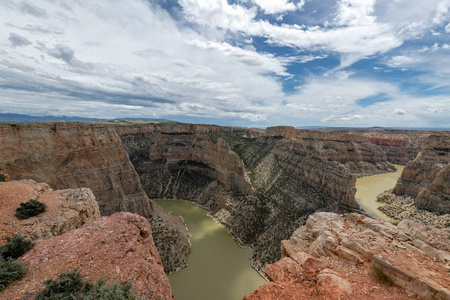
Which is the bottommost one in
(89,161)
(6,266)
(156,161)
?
(156,161)

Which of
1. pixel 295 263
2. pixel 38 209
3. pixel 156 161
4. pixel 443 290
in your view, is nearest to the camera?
pixel 443 290

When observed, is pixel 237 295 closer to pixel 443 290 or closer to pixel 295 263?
pixel 295 263

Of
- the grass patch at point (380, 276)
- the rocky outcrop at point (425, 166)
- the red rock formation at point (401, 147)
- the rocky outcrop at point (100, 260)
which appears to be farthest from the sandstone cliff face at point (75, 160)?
the red rock formation at point (401, 147)

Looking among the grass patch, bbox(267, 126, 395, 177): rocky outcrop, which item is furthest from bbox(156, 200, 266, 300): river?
bbox(267, 126, 395, 177): rocky outcrop

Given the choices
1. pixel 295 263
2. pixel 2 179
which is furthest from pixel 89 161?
pixel 295 263

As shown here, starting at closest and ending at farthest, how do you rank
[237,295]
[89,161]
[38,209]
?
[38,209], [237,295], [89,161]

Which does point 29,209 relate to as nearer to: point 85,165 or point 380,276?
point 380,276
